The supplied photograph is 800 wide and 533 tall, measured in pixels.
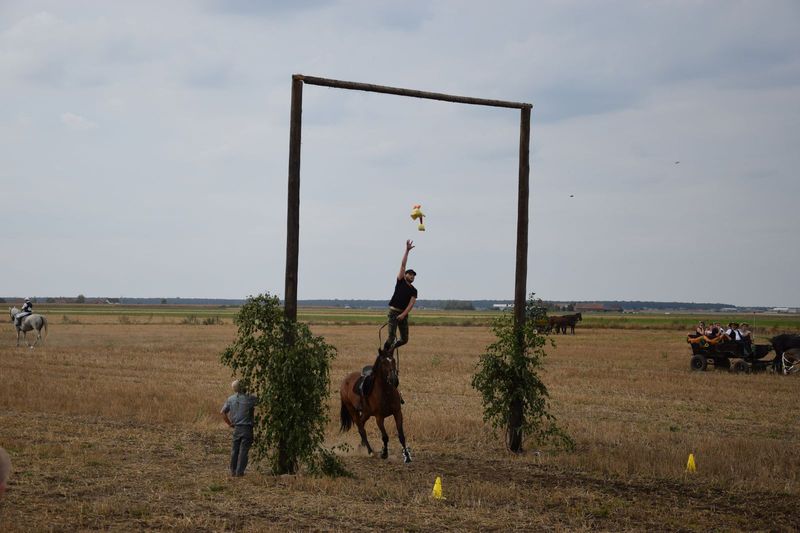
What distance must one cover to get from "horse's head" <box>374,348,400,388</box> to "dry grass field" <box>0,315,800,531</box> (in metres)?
1.31

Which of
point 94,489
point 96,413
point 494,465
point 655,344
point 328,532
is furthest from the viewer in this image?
point 655,344

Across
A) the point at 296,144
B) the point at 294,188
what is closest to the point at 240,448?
the point at 294,188

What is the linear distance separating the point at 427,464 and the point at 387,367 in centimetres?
164

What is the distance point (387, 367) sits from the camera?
13.3m

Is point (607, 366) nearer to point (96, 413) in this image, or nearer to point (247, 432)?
point (96, 413)

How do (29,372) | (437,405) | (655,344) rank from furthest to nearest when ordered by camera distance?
(655,344), (29,372), (437,405)

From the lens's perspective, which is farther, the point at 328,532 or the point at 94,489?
the point at 94,489

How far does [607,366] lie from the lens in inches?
1180

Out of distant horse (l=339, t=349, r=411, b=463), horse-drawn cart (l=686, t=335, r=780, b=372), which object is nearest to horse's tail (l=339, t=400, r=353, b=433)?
distant horse (l=339, t=349, r=411, b=463)

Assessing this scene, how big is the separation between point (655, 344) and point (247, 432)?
114 feet

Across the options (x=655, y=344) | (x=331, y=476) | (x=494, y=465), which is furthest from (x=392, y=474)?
(x=655, y=344)

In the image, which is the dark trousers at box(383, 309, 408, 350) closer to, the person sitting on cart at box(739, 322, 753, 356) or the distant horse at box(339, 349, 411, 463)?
the distant horse at box(339, 349, 411, 463)

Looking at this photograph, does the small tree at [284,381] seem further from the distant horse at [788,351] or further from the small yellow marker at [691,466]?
the distant horse at [788,351]

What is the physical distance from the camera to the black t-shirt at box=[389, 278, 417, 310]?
1280cm
